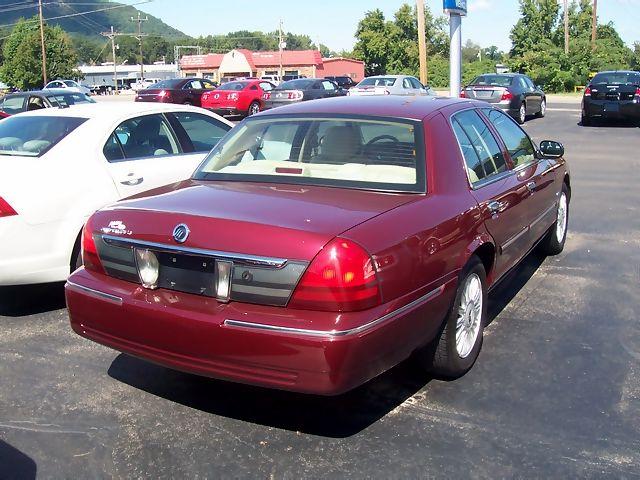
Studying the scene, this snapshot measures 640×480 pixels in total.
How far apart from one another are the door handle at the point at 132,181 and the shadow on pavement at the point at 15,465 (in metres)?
2.78

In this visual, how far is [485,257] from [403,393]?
102 centimetres

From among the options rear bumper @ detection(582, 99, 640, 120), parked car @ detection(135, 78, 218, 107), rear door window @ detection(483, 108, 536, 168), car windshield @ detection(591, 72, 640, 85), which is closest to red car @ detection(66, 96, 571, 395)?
rear door window @ detection(483, 108, 536, 168)

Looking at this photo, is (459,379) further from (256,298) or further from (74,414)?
(74,414)

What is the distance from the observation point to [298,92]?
84.1 feet

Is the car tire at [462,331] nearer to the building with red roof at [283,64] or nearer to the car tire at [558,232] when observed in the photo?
the car tire at [558,232]

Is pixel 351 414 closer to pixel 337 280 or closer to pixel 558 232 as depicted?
pixel 337 280

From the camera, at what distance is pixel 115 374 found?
13.8 feet

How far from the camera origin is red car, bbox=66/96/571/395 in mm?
3076

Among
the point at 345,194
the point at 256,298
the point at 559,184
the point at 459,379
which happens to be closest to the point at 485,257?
the point at 459,379

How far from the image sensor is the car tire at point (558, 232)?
259 inches

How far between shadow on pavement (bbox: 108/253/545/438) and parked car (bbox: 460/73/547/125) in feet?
58.4

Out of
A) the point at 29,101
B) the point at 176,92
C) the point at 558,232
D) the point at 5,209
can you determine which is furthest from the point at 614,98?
the point at 5,209

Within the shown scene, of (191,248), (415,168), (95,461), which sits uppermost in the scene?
(415,168)

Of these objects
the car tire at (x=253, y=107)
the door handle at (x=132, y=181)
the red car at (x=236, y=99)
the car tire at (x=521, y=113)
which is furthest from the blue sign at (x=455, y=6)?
the car tire at (x=253, y=107)
